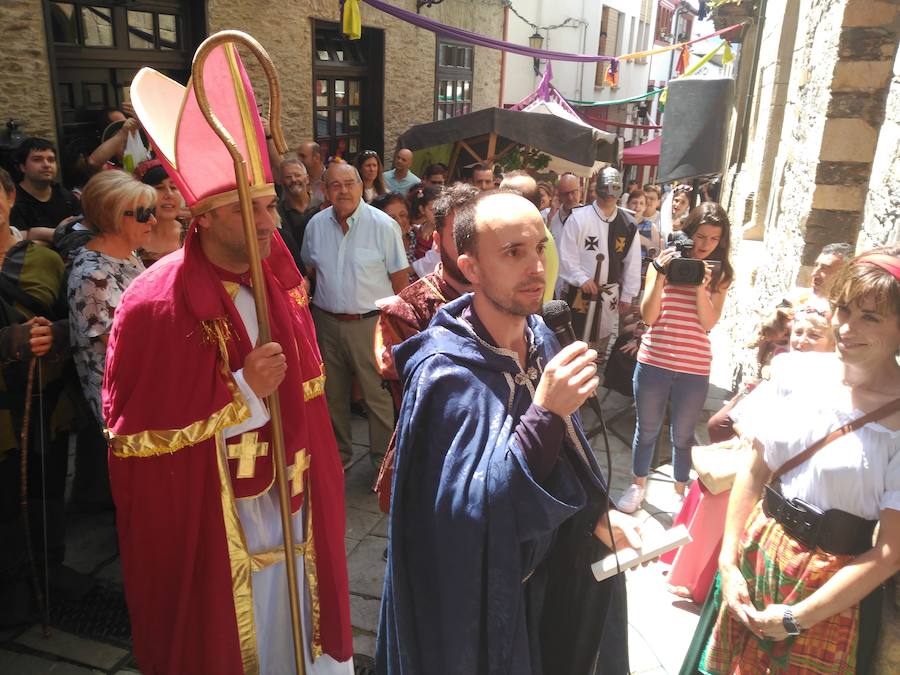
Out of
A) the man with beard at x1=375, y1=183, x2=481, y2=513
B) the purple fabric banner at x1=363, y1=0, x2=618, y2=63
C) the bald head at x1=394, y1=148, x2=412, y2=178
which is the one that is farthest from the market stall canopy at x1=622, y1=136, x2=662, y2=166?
the man with beard at x1=375, y1=183, x2=481, y2=513

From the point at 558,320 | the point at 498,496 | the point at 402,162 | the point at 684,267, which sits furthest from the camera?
the point at 402,162

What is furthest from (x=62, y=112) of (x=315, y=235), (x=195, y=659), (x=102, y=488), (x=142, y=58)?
(x=195, y=659)

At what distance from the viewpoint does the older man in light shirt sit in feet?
14.4

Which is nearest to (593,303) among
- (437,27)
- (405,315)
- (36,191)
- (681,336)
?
(681,336)

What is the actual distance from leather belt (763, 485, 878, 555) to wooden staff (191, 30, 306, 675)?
1.55 m

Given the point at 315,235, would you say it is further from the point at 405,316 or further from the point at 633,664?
the point at 633,664

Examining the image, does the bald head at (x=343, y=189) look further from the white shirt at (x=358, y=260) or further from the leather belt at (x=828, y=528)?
the leather belt at (x=828, y=528)

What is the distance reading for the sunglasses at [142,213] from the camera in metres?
3.06

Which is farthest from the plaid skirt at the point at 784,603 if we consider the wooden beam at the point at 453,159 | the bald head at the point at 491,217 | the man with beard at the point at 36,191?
the wooden beam at the point at 453,159

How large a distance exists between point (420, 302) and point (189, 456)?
108cm

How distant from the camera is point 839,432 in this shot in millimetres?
1988

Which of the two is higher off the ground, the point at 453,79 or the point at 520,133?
the point at 453,79

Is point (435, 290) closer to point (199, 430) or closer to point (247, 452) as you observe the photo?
point (247, 452)

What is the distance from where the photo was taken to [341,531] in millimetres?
2547
